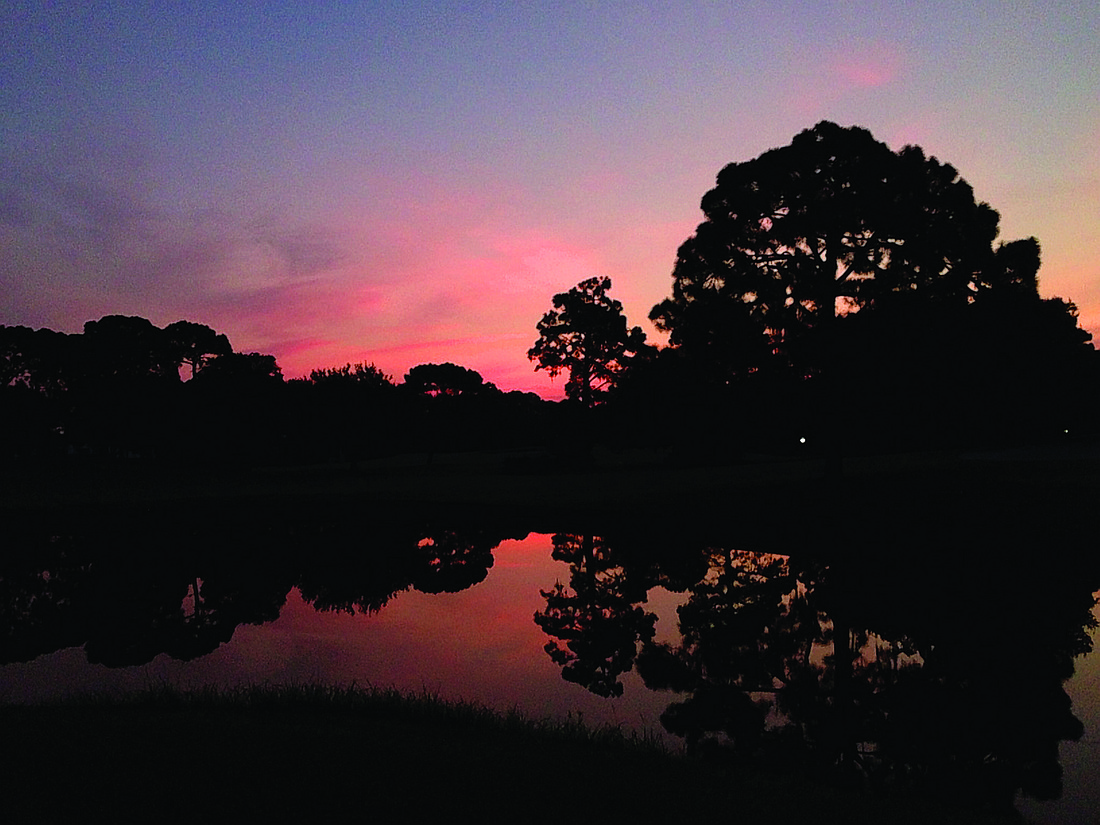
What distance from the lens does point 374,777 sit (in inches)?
275

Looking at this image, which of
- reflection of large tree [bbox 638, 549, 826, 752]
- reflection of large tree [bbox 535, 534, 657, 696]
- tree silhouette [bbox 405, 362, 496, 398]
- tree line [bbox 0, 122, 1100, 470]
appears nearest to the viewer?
reflection of large tree [bbox 638, 549, 826, 752]

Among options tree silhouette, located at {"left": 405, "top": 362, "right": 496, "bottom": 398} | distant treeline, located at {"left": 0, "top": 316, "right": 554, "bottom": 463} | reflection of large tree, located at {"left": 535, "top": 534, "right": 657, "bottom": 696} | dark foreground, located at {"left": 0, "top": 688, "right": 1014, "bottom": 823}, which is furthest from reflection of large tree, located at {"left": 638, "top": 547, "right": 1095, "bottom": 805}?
tree silhouette, located at {"left": 405, "top": 362, "right": 496, "bottom": 398}

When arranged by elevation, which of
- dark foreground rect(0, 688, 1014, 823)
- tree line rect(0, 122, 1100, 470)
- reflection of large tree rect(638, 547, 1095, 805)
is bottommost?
reflection of large tree rect(638, 547, 1095, 805)

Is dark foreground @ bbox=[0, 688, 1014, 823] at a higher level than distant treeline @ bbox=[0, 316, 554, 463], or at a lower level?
lower

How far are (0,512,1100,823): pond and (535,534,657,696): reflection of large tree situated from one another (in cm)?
7

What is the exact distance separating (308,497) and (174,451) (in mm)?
39227

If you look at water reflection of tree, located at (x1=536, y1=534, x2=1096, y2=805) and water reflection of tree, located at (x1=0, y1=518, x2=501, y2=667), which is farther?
water reflection of tree, located at (x1=0, y1=518, x2=501, y2=667)

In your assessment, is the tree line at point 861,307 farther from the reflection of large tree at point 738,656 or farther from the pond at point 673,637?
the reflection of large tree at point 738,656

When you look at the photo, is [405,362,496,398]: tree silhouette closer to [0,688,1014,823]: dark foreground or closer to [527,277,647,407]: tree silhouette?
[527,277,647,407]: tree silhouette

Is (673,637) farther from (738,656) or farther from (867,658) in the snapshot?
(867,658)

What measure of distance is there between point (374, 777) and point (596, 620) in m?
10.3

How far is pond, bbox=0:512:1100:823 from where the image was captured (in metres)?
9.75

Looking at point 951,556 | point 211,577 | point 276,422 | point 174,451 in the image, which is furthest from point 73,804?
point 174,451

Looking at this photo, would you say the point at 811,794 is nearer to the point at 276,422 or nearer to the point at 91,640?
the point at 91,640
